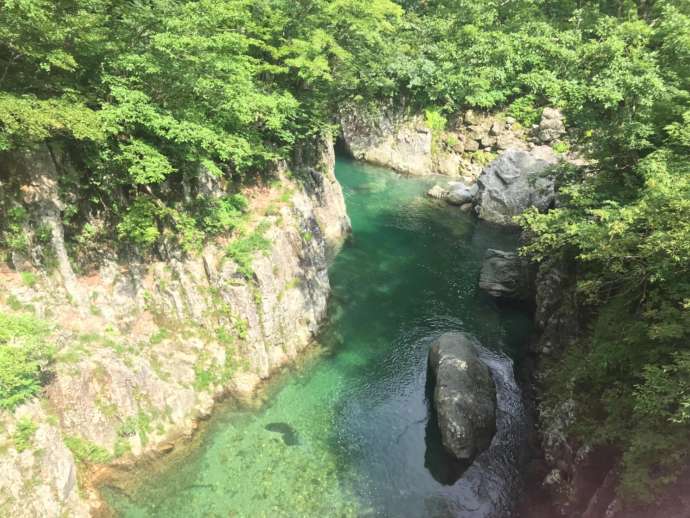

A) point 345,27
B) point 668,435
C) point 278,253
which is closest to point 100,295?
point 278,253

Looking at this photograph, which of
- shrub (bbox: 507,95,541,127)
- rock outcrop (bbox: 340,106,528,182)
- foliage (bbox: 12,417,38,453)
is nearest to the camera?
foliage (bbox: 12,417,38,453)

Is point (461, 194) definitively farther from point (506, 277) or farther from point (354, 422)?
point (354, 422)

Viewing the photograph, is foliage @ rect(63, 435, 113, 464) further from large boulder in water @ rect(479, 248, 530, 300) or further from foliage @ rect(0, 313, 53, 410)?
large boulder in water @ rect(479, 248, 530, 300)

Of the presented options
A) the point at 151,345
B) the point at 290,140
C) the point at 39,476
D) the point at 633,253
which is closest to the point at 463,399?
the point at 633,253

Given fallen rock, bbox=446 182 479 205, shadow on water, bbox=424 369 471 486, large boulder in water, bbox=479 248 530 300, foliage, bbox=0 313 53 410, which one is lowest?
shadow on water, bbox=424 369 471 486

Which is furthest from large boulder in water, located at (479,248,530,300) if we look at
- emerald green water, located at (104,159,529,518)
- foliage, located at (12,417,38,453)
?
foliage, located at (12,417,38,453)

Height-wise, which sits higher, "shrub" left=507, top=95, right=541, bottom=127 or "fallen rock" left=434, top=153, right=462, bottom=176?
"shrub" left=507, top=95, right=541, bottom=127
